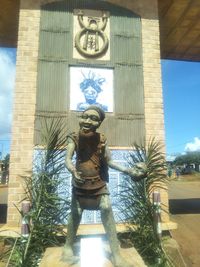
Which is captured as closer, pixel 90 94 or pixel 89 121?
pixel 89 121

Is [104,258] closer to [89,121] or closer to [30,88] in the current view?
[89,121]

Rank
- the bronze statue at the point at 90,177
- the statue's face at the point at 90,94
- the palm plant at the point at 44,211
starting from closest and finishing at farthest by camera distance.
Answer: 1. the bronze statue at the point at 90,177
2. the palm plant at the point at 44,211
3. the statue's face at the point at 90,94

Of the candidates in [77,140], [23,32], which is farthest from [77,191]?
[23,32]

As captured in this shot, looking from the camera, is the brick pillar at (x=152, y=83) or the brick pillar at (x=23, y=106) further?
the brick pillar at (x=152, y=83)

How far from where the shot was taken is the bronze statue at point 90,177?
13.1 ft

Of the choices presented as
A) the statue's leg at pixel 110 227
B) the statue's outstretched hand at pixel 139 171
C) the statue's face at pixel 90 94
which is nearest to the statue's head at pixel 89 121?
the statue's outstretched hand at pixel 139 171

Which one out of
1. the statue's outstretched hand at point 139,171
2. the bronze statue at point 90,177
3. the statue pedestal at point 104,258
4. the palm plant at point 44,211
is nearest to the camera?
the statue's outstretched hand at point 139,171

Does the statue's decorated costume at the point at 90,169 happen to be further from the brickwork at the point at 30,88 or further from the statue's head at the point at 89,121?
the brickwork at the point at 30,88

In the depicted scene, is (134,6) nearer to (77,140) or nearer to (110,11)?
(110,11)

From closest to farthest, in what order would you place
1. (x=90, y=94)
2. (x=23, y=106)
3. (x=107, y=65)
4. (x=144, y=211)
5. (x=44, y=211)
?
(x=44, y=211)
(x=144, y=211)
(x=23, y=106)
(x=90, y=94)
(x=107, y=65)

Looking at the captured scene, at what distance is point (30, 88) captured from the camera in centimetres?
871

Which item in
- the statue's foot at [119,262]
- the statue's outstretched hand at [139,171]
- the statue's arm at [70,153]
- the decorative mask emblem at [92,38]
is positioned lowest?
the statue's foot at [119,262]

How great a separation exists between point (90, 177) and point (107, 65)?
5.73m

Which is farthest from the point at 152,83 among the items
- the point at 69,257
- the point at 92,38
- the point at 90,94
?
the point at 69,257
